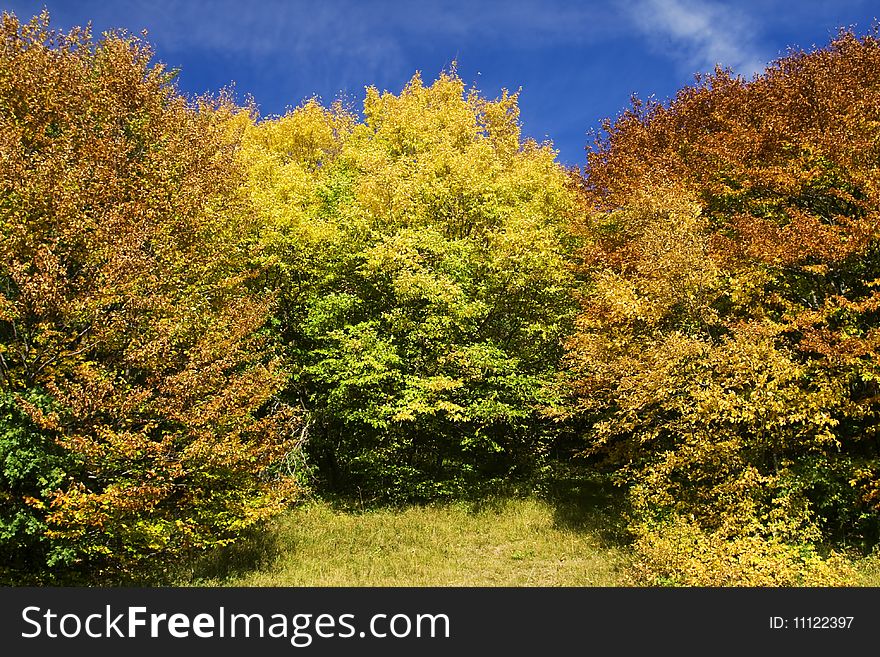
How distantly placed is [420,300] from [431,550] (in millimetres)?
7946

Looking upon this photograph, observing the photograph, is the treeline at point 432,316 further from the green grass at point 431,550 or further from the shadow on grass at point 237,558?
the green grass at point 431,550

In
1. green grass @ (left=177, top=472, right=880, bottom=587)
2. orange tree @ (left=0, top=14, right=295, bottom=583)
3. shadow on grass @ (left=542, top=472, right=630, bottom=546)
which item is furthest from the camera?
shadow on grass @ (left=542, top=472, right=630, bottom=546)

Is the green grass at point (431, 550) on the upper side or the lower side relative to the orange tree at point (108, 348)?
lower

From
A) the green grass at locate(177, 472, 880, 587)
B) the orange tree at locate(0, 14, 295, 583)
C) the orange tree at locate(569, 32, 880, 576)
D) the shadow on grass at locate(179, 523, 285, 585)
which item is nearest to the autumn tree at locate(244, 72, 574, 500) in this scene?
the green grass at locate(177, 472, 880, 587)

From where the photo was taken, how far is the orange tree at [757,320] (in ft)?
46.2

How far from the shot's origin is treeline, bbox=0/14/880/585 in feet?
43.6

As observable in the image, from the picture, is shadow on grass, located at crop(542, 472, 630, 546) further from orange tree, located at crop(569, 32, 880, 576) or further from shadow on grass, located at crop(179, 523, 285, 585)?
shadow on grass, located at crop(179, 523, 285, 585)

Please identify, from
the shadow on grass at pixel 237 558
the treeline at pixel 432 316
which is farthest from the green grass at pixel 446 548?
the treeline at pixel 432 316

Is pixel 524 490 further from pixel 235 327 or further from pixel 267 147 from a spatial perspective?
pixel 267 147

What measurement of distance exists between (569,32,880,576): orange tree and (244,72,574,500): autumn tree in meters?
2.73

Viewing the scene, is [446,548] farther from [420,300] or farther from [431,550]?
[420,300]

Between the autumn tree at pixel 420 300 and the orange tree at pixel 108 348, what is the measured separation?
3678 mm

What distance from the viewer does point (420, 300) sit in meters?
20.9

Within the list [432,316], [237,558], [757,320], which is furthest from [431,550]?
[757,320]
